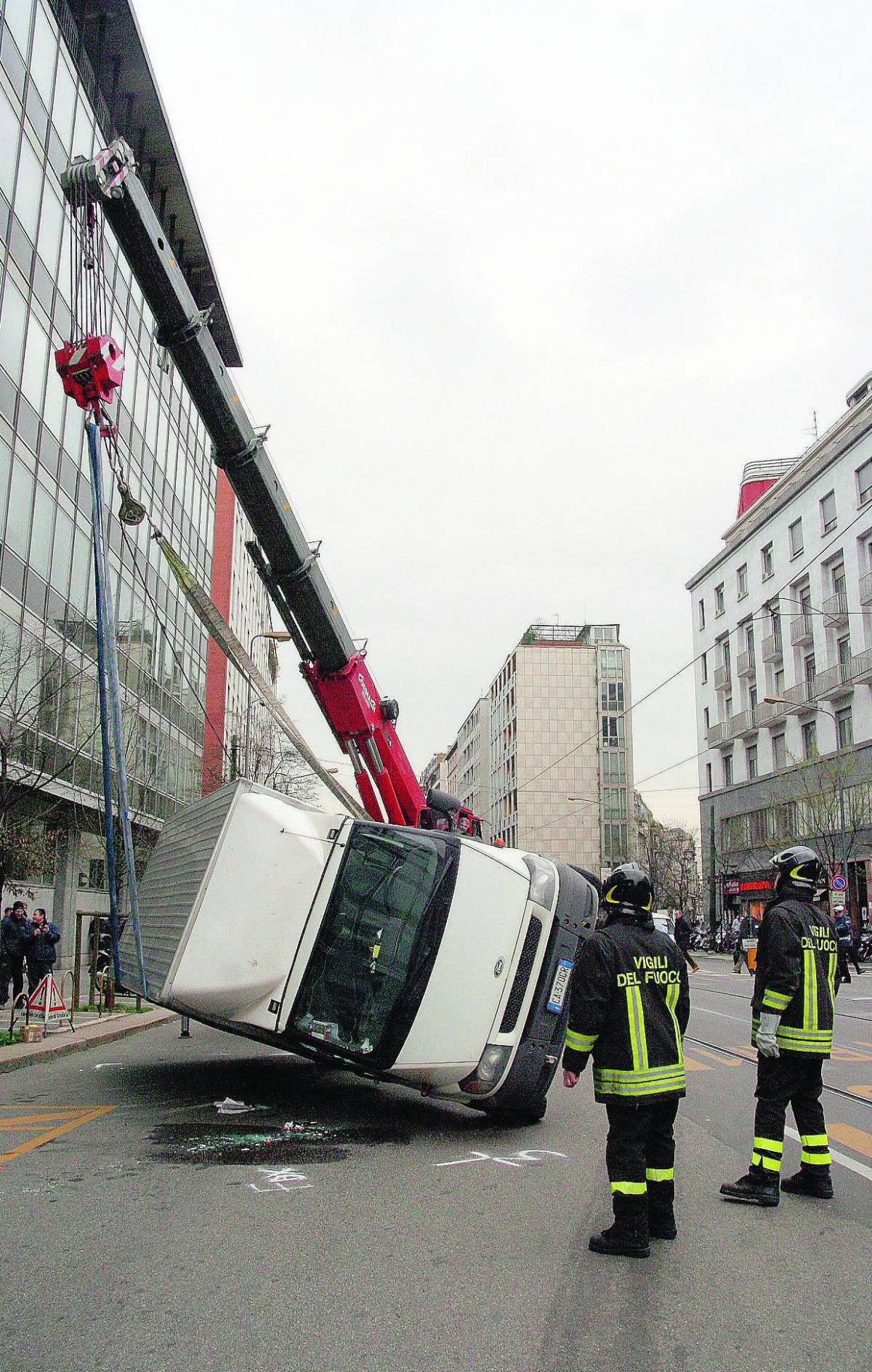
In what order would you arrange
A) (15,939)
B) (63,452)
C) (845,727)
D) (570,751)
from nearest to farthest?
(15,939) < (63,452) < (845,727) < (570,751)

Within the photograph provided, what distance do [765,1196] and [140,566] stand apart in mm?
24281

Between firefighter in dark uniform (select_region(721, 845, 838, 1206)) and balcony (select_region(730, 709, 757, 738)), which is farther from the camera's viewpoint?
balcony (select_region(730, 709, 757, 738))

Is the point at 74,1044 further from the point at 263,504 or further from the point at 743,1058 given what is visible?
the point at 743,1058

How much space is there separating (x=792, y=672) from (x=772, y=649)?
2.34m

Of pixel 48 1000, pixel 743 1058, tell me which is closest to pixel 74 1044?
pixel 48 1000

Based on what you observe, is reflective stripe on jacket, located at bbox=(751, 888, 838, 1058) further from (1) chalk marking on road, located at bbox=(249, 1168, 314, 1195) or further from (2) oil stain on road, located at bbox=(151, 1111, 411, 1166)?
(2) oil stain on road, located at bbox=(151, 1111, 411, 1166)

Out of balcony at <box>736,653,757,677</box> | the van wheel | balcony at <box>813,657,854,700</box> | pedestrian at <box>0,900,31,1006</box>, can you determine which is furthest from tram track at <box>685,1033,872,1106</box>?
balcony at <box>736,653,757,677</box>

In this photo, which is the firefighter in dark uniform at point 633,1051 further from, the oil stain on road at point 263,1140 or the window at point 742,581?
the window at point 742,581

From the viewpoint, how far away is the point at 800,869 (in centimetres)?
600

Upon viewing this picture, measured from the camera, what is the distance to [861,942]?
3631cm

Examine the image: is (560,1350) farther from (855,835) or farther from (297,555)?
(855,835)

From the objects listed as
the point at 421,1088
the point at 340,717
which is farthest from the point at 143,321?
the point at 421,1088

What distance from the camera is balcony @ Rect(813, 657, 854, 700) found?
4472 centimetres

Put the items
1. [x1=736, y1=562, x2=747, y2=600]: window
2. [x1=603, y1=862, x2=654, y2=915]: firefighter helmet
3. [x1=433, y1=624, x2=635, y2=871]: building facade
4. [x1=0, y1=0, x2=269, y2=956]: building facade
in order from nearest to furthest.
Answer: [x1=603, y1=862, x2=654, y2=915]: firefighter helmet
[x1=0, y1=0, x2=269, y2=956]: building facade
[x1=736, y1=562, x2=747, y2=600]: window
[x1=433, y1=624, x2=635, y2=871]: building facade
